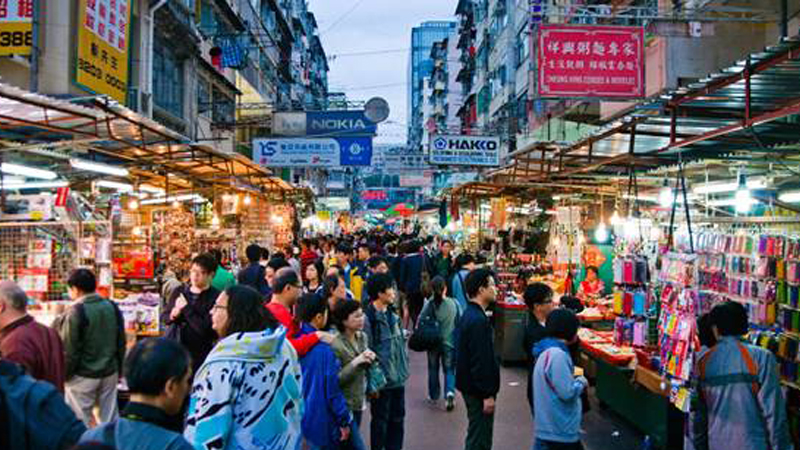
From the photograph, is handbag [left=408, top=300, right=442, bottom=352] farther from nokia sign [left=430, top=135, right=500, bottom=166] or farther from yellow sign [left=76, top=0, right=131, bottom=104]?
nokia sign [left=430, top=135, right=500, bottom=166]

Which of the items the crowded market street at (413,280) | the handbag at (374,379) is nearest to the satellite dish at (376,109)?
the crowded market street at (413,280)

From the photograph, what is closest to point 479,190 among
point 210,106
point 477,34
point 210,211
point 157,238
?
point 210,211

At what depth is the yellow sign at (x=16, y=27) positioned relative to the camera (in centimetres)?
1041

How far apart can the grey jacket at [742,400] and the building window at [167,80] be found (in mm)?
15232

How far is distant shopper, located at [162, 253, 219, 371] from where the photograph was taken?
18.9 feet

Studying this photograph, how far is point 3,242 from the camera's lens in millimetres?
7086

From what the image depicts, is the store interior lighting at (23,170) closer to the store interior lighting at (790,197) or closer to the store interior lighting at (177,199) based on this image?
the store interior lighting at (177,199)

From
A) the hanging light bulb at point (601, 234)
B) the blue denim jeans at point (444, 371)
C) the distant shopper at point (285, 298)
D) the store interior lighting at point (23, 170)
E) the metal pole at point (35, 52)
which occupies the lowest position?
the blue denim jeans at point (444, 371)

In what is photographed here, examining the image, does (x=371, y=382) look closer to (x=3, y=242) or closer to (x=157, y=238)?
(x=3, y=242)

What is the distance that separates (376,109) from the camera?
17625 millimetres

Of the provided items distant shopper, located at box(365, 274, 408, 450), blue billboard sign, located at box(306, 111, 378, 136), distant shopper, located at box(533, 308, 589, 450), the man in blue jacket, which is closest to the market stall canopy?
distant shopper, located at box(365, 274, 408, 450)

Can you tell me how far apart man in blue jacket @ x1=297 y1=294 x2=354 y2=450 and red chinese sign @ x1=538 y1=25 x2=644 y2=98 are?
686cm

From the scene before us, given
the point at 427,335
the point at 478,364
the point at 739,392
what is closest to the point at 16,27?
the point at 427,335

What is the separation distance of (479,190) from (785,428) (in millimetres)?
12690
